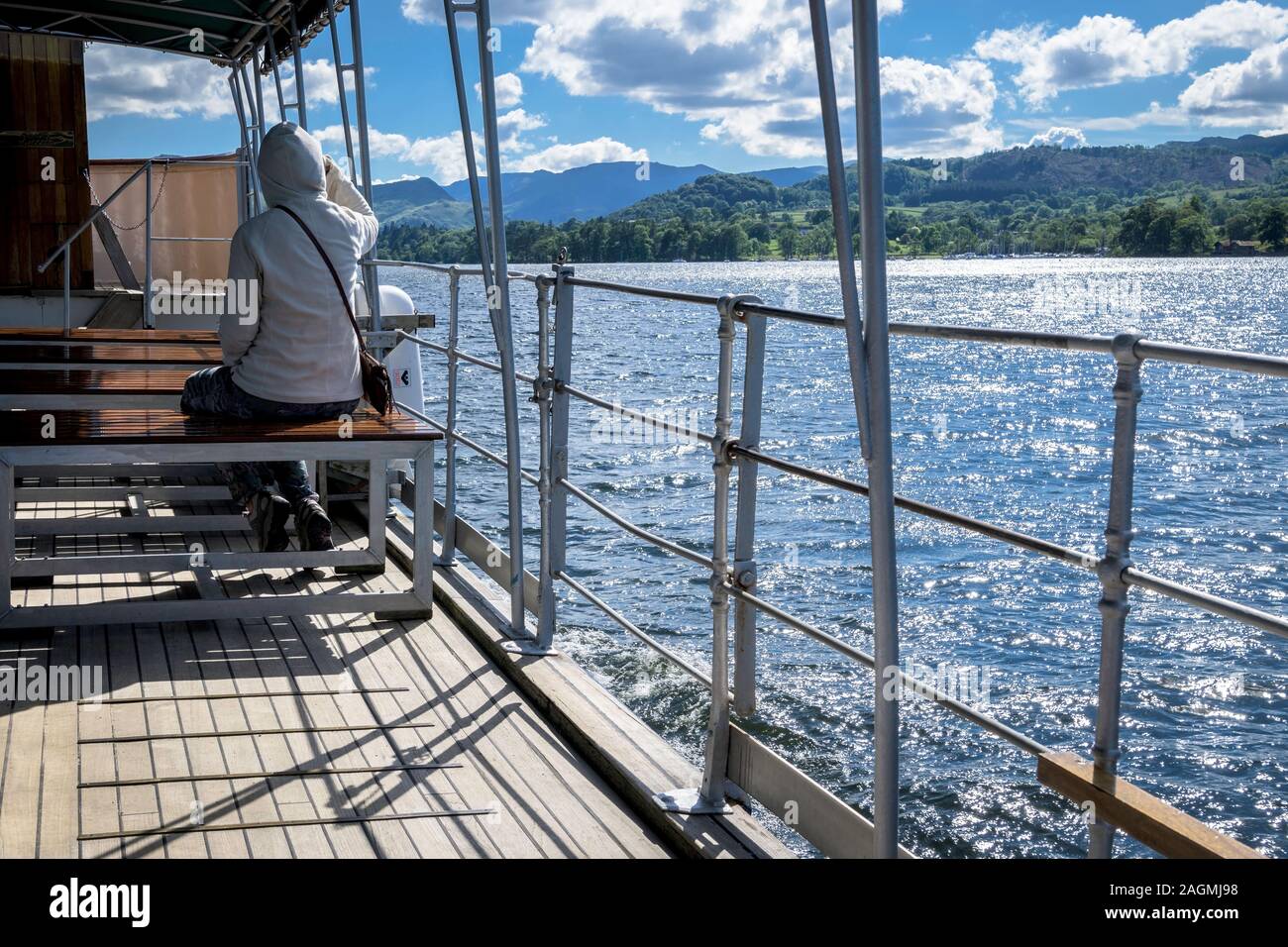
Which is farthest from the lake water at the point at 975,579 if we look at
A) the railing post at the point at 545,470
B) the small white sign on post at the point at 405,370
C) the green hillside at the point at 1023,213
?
the green hillside at the point at 1023,213

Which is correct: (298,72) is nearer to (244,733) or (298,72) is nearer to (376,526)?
(376,526)

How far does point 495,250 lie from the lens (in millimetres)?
4203

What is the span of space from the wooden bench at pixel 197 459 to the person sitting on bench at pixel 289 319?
10cm

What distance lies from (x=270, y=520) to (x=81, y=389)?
1056 mm

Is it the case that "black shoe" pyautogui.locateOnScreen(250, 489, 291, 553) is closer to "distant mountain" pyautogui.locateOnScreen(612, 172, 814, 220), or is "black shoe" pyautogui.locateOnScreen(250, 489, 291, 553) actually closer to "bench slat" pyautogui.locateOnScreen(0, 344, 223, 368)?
"bench slat" pyautogui.locateOnScreen(0, 344, 223, 368)

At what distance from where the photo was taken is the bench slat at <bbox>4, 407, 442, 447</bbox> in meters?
4.11

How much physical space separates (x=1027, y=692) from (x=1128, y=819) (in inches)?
314

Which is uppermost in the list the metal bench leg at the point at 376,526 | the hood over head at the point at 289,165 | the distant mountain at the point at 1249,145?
the distant mountain at the point at 1249,145

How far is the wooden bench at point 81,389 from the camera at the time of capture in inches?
198

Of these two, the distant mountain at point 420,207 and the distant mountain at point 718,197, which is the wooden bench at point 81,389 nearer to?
the distant mountain at point 420,207

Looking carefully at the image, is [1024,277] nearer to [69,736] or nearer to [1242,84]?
[1242,84]

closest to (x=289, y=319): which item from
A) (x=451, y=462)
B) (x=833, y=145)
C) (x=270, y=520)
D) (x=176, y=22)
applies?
(x=270, y=520)
